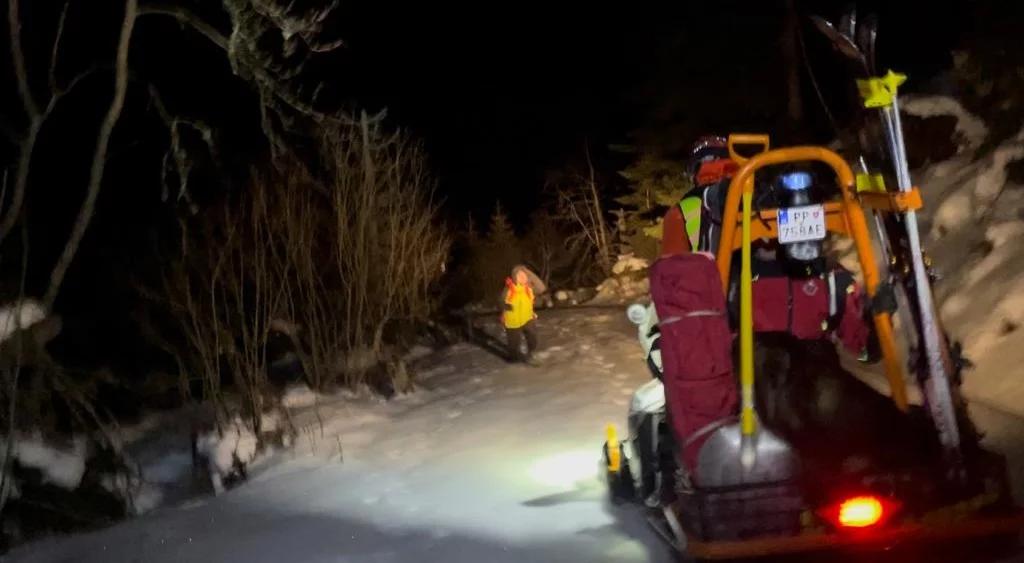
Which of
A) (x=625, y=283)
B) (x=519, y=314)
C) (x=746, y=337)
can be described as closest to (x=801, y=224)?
(x=746, y=337)

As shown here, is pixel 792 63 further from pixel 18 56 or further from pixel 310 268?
pixel 18 56

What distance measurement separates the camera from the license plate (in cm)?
478

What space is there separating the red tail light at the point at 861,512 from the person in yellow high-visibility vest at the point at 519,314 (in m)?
8.48

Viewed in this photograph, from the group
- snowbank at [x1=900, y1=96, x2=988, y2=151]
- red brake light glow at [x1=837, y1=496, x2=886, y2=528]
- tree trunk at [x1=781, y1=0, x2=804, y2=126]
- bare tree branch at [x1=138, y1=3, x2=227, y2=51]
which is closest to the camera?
red brake light glow at [x1=837, y1=496, x2=886, y2=528]

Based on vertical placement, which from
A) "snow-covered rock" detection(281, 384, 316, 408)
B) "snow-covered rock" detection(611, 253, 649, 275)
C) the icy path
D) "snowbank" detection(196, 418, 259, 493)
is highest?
"snow-covered rock" detection(611, 253, 649, 275)

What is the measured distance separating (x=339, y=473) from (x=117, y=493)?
2.09 m

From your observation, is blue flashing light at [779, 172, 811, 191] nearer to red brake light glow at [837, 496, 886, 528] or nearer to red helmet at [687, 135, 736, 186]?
red helmet at [687, 135, 736, 186]

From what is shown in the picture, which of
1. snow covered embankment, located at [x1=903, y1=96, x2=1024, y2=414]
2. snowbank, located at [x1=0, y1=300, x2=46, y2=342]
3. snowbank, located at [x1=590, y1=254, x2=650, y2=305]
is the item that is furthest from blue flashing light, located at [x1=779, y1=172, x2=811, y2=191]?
snowbank, located at [x1=590, y1=254, x2=650, y2=305]

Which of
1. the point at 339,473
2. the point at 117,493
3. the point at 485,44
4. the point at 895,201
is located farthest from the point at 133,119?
the point at 485,44

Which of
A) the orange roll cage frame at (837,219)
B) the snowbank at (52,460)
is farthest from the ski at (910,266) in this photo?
the snowbank at (52,460)

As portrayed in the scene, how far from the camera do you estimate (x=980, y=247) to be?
30.2ft

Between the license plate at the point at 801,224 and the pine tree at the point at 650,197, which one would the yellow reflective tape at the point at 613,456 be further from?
the pine tree at the point at 650,197

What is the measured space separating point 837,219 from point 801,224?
46 centimetres

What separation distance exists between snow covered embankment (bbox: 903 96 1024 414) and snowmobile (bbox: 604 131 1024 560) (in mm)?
2489
